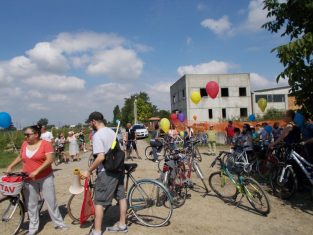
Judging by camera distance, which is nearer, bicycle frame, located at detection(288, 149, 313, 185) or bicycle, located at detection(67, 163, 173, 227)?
bicycle, located at detection(67, 163, 173, 227)

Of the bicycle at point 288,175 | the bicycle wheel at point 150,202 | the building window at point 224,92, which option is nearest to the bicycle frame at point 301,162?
the bicycle at point 288,175

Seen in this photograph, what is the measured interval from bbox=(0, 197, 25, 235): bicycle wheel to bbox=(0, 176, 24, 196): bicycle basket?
0.20m

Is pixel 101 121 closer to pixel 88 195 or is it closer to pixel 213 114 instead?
pixel 88 195

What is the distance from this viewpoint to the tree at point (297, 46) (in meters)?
5.54

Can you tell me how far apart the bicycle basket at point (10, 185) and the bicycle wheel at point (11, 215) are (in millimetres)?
199

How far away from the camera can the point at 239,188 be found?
6.09 metres

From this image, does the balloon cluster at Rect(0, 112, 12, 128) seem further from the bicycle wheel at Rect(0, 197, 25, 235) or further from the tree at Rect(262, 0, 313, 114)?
the tree at Rect(262, 0, 313, 114)

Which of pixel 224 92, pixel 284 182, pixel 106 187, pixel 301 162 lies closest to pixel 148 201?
pixel 106 187

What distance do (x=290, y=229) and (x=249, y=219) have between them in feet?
2.30

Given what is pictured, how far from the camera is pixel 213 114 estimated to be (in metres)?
40.3

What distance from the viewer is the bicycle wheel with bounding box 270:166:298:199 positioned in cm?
639

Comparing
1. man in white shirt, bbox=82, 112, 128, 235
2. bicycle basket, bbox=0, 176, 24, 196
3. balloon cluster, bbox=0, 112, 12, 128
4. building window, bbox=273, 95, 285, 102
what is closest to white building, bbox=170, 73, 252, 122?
building window, bbox=273, 95, 285, 102

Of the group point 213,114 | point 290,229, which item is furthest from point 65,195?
point 213,114

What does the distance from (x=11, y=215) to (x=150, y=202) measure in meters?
2.27
